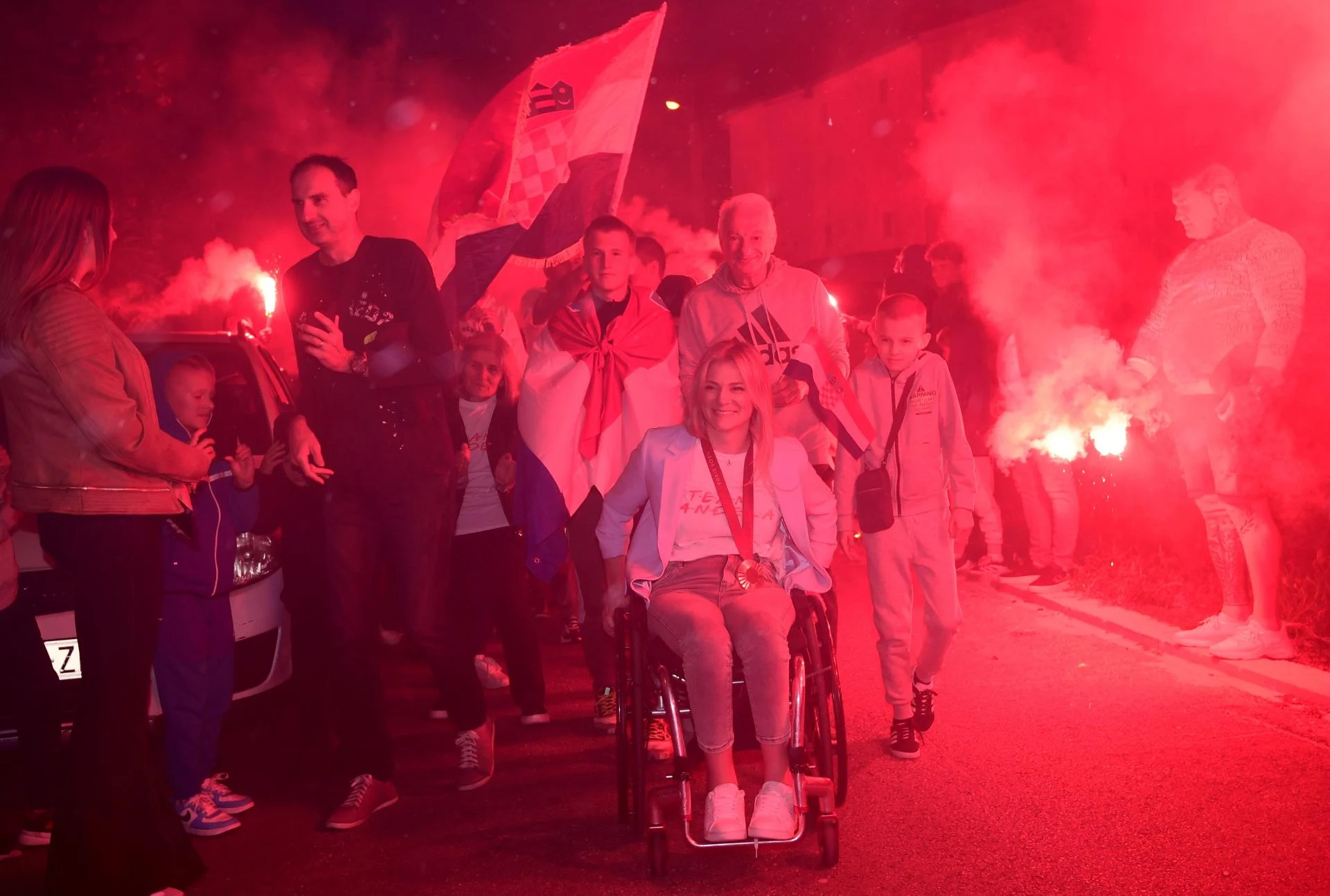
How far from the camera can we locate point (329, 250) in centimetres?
495

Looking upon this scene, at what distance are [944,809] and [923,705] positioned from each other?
37.3 inches

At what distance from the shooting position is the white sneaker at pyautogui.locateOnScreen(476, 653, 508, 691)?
23.7 feet

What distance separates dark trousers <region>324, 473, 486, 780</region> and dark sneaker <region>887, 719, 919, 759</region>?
197 centimetres

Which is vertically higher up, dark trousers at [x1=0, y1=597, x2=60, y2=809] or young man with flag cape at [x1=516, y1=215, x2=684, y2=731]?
young man with flag cape at [x1=516, y1=215, x2=684, y2=731]

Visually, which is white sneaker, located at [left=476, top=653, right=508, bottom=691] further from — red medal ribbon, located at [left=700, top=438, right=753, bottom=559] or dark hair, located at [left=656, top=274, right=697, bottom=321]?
red medal ribbon, located at [left=700, top=438, right=753, bottom=559]

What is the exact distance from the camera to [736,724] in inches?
189

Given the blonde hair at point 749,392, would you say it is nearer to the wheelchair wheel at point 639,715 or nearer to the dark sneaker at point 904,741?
the wheelchair wheel at point 639,715

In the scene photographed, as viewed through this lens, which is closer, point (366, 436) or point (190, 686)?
point (366, 436)

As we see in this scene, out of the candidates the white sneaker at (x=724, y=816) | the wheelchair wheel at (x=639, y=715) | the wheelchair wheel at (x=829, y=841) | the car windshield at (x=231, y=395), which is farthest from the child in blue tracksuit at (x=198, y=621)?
the wheelchair wheel at (x=829, y=841)

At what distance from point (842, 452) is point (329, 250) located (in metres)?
2.36

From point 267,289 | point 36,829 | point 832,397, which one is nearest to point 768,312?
point 832,397

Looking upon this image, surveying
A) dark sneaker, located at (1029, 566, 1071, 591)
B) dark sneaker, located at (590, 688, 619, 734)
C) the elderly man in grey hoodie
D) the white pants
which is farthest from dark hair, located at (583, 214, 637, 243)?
dark sneaker, located at (1029, 566, 1071, 591)

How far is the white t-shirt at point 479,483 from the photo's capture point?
613 cm

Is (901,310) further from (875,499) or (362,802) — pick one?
(362,802)
